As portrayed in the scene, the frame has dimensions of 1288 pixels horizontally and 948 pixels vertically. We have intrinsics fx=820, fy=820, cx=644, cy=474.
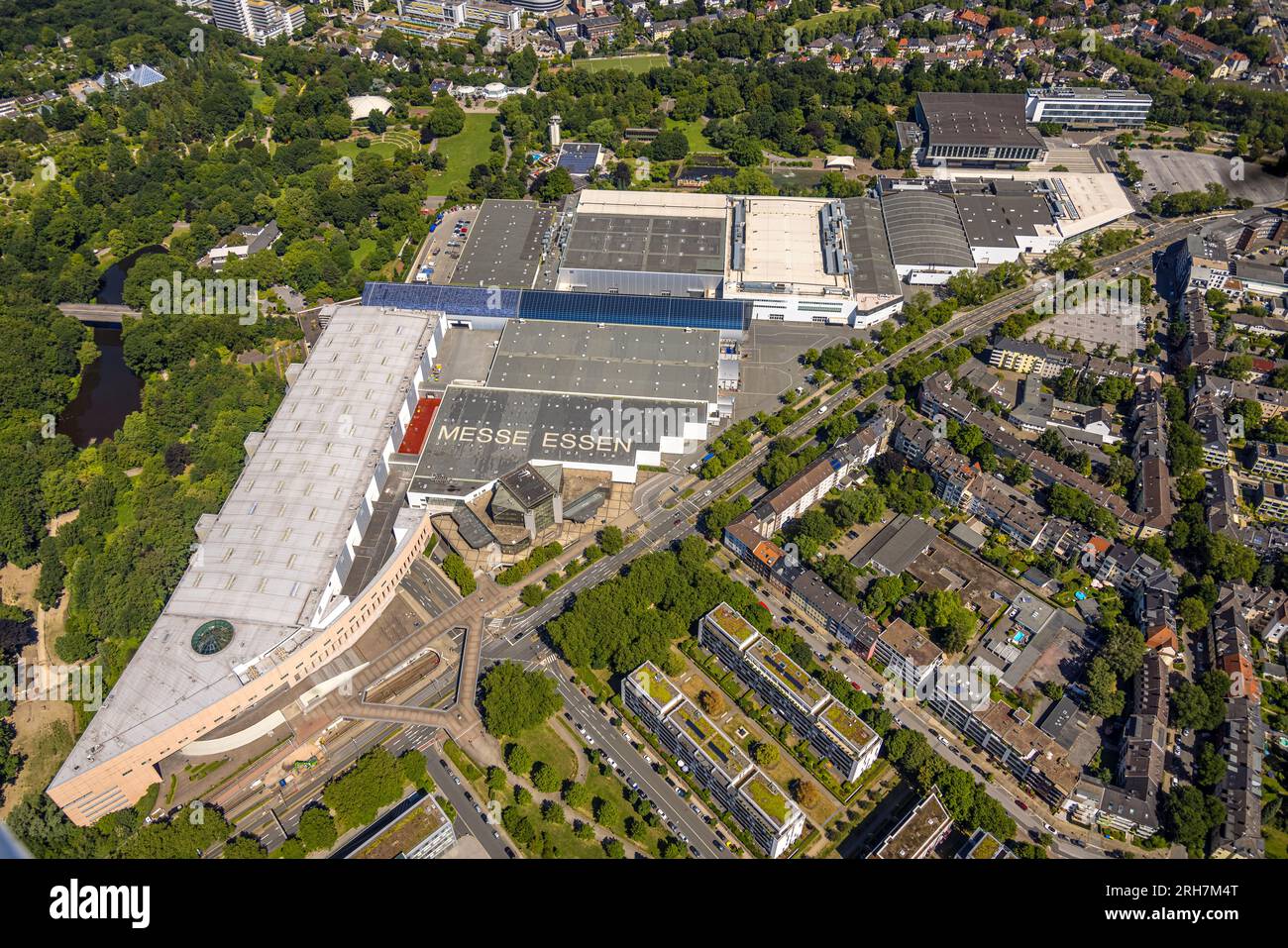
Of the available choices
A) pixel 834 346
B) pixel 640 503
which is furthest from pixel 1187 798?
pixel 834 346

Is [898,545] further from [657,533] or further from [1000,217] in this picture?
[1000,217]

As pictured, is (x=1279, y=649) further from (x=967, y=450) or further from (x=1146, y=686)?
(x=967, y=450)

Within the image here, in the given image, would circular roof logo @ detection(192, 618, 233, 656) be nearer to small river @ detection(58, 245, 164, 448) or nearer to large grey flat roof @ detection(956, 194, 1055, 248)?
small river @ detection(58, 245, 164, 448)

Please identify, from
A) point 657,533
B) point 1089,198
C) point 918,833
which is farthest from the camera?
point 1089,198

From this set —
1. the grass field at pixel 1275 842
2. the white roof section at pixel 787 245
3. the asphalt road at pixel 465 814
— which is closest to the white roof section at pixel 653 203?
the white roof section at pixel 787 245

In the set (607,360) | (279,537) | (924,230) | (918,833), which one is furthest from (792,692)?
(924,230)

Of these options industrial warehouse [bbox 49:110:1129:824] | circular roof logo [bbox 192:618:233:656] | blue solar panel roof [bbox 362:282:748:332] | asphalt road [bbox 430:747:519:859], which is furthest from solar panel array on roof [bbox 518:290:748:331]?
asphalt road [bbox 430:747:519:859]
